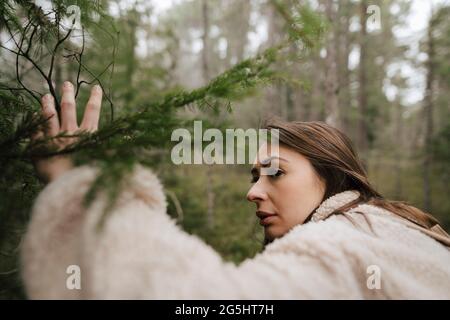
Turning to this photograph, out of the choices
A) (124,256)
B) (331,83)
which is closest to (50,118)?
(124,256)

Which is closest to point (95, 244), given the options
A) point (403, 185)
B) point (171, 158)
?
point (171, 158)

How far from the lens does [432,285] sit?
49.4 inches

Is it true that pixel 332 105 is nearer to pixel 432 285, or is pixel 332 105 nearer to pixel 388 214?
pixel 388 214

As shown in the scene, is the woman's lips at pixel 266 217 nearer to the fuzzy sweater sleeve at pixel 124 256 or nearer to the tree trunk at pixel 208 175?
the fuzzy sweater sleeve at pixel 124 256

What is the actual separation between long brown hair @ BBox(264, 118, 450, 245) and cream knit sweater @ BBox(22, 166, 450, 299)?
0.68 m

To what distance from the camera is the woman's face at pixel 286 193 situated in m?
1.74

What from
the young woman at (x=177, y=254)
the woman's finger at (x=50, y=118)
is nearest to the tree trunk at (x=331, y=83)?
the young woman at (x=177, y=254)

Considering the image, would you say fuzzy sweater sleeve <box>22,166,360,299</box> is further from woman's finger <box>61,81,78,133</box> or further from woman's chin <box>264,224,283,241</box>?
woman's chin <box>264,224,283,241</box>

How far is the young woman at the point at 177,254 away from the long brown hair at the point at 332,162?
28 centimetres

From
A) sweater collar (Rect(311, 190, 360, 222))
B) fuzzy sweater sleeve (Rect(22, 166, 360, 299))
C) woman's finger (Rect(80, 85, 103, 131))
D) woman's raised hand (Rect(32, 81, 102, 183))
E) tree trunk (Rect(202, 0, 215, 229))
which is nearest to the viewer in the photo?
fuzzy sweater sleeve (Rect(22, 166, 360, 299))

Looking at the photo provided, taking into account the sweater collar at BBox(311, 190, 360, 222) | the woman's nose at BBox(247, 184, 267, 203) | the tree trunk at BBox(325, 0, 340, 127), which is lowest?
the sweater collar at BBox(311, 190, 360, 222)

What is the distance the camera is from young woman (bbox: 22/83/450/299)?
891mm

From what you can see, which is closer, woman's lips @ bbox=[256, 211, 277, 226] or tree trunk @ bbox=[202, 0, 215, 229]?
woman's lips @ bbox=[256, 211, 277, 226]

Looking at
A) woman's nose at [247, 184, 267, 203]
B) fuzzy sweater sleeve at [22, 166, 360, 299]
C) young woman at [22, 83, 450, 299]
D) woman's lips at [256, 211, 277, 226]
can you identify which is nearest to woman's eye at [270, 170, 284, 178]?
woman's nose at [247, 184, 267, 203]
